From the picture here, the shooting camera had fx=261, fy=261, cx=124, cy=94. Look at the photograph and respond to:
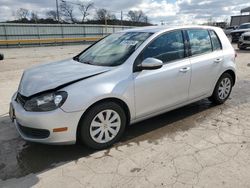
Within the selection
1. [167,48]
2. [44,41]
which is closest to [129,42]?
[167,48]

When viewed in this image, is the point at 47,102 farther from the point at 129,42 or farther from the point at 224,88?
the point at 224,88

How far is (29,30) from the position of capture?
86.6 feet

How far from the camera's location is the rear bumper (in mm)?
3102

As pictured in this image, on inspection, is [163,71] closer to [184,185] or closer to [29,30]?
[184,185]

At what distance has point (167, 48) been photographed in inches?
161

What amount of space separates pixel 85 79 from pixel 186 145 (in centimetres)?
165

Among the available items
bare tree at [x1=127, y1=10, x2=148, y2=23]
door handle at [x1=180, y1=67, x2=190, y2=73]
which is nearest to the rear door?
door handle at [x1=180, y1=67, x2=190, y2=73]

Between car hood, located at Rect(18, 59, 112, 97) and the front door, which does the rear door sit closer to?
the front door

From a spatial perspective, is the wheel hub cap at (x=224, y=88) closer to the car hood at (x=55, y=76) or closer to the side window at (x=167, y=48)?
the side window at (x=167, y=48)

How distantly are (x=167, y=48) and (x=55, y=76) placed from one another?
5.80ft

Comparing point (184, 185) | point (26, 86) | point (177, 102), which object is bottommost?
point (184, 185)

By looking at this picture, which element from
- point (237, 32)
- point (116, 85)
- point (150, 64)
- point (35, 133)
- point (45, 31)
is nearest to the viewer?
point (35, 133)

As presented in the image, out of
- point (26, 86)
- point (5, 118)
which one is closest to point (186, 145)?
point (26, 86)

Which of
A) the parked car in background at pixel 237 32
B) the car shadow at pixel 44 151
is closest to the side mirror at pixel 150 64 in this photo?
the car shadow at pixel 44 151
